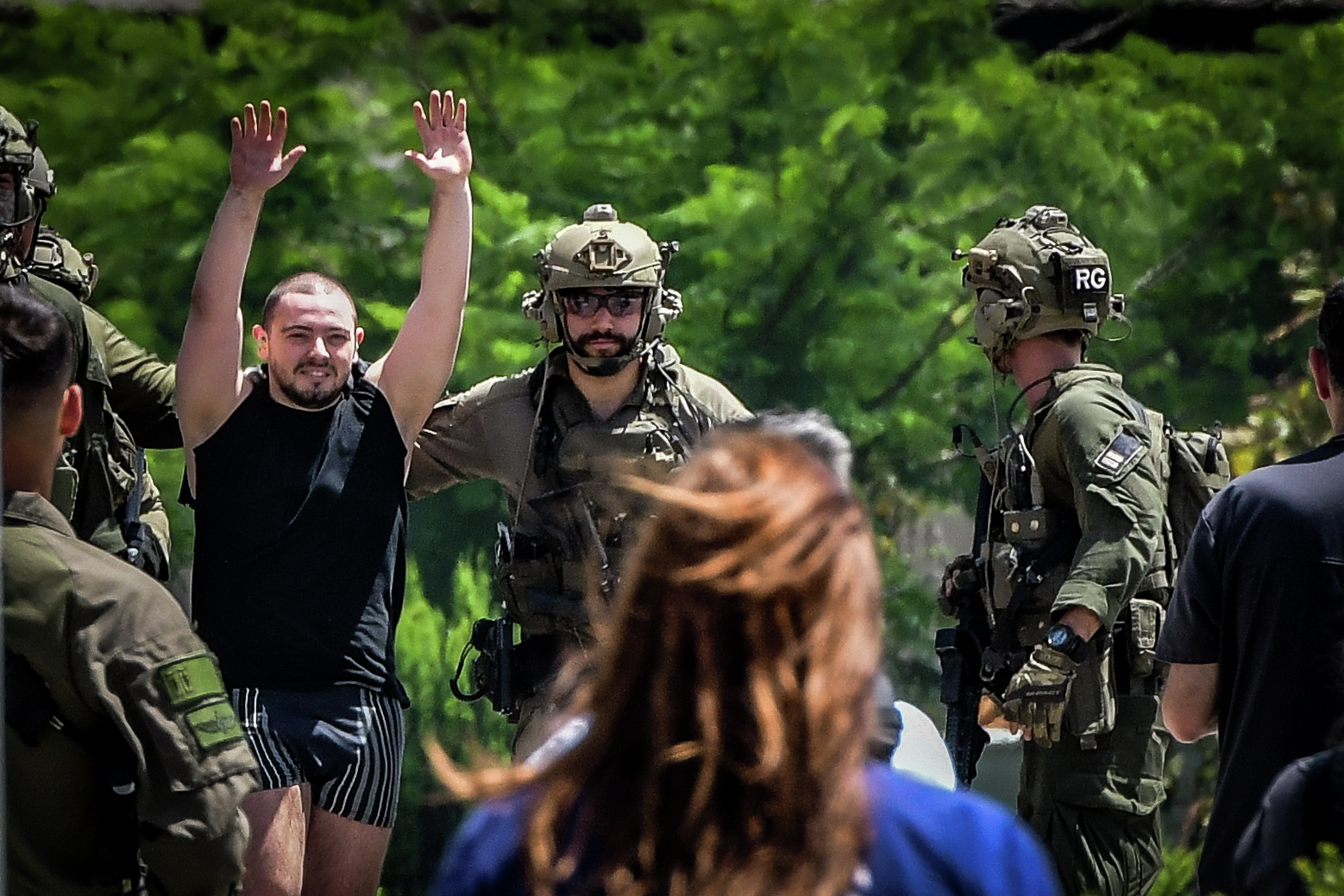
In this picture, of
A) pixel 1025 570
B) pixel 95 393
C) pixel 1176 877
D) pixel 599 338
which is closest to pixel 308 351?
pixel 95 393

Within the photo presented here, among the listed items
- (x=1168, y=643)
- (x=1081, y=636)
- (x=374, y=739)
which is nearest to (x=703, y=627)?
(x=1168, y=643)

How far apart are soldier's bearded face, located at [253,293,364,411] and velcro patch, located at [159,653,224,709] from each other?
1.88 m

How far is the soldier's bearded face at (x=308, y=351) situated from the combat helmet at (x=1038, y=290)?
189 cm

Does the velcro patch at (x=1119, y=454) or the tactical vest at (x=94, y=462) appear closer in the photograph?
the tactical vest at (x=94, y=462)

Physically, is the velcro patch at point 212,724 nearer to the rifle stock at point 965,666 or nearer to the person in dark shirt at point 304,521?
the person in dark shirt at point 304,521

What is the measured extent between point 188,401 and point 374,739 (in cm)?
95

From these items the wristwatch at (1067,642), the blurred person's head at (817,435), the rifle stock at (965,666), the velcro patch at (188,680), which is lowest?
the rifle stock at (965,666)

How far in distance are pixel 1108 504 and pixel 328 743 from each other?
2132 millimetres

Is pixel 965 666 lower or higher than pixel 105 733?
lower

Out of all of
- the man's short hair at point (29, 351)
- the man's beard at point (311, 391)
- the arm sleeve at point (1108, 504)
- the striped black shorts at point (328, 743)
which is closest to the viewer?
the man's short hair at point (29, 351)

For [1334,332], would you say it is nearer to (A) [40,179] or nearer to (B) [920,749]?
(B) [920,749]

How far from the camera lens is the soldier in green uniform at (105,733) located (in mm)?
3094

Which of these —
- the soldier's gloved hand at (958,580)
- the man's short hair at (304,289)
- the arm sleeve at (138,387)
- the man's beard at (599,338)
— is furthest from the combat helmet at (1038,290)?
the arm sleeve at (138,387)

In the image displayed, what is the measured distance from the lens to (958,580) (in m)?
5.84
